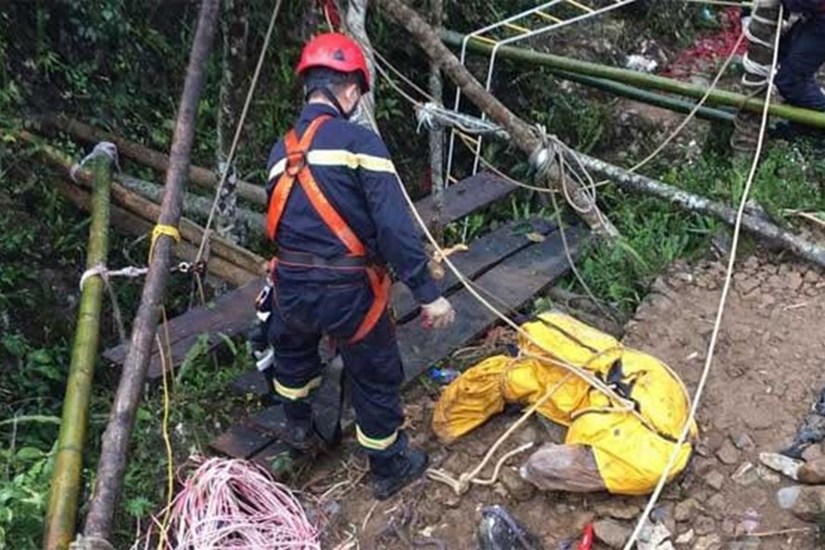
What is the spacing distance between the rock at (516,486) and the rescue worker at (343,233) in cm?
60

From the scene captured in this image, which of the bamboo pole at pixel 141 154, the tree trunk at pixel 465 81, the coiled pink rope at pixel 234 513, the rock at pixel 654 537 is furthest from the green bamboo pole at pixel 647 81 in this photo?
the coiled pink rope at pixel 234 513

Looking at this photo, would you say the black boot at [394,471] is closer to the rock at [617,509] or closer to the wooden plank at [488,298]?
the wooden plank at [488,298]

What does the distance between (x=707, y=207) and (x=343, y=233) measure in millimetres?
2828

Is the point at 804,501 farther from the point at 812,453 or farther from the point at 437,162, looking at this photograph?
the point at 437,162

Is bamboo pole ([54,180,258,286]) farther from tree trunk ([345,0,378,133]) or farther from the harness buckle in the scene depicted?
the harness buckle

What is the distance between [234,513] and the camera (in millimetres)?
3902

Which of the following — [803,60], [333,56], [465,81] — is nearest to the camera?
[333,56]

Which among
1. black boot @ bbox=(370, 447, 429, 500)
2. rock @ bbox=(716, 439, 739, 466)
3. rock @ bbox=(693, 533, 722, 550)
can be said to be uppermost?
rock @ bbox=(716, 439, 739, 466)

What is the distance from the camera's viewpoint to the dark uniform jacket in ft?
11.6

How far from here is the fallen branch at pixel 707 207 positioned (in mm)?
5254

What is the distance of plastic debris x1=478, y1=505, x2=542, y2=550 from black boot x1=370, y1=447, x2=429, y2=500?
546 mm

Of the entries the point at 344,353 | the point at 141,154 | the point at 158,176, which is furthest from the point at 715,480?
the point at 158,176

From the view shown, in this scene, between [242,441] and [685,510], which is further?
[242,441]

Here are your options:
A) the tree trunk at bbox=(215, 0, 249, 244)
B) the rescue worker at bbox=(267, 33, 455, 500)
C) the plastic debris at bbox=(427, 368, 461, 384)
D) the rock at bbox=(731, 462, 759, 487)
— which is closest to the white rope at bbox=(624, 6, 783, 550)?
the rock at bbox=(731, 462, 759, 487)
